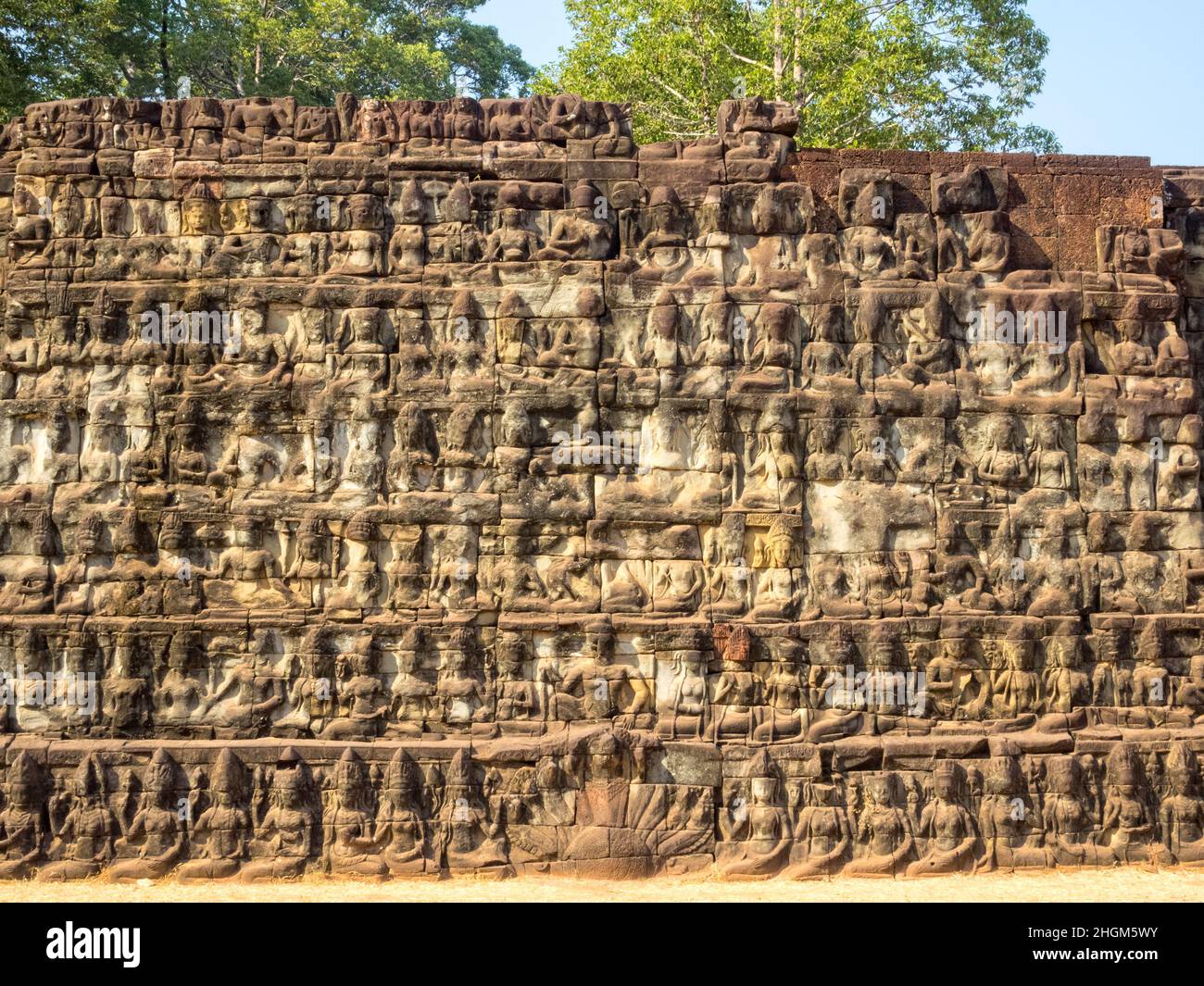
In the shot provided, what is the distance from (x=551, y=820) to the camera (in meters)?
11.5

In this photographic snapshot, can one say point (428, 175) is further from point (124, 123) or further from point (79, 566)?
point (79, 566)

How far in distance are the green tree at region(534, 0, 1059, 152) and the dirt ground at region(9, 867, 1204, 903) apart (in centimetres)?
1408

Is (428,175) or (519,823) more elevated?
(428,175)

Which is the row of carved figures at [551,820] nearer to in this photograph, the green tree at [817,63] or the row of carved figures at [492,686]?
the row of carved figures at [492,686]

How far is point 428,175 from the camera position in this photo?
40.3 ft

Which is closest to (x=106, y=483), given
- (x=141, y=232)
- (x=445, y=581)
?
(x=141, y=232)

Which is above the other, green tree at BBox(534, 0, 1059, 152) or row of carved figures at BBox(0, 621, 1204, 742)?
green tree at BBox(534, 0, 1059, 152)

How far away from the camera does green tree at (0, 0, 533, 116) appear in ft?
73.8

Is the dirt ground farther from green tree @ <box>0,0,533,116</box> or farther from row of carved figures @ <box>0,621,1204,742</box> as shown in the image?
green tree @ <box>0,0,533,116</box>

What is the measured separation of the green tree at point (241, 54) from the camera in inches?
886

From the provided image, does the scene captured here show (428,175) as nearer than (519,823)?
No

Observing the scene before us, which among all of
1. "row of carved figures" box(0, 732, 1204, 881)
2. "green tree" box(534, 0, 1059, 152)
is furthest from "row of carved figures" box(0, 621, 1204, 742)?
"green tree" box(534, 0, 1059, 152)

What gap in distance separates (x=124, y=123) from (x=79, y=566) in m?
4.16

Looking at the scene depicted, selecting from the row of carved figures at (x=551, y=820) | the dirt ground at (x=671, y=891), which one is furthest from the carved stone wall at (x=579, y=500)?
the dirt ground at (x=671, y=891)
